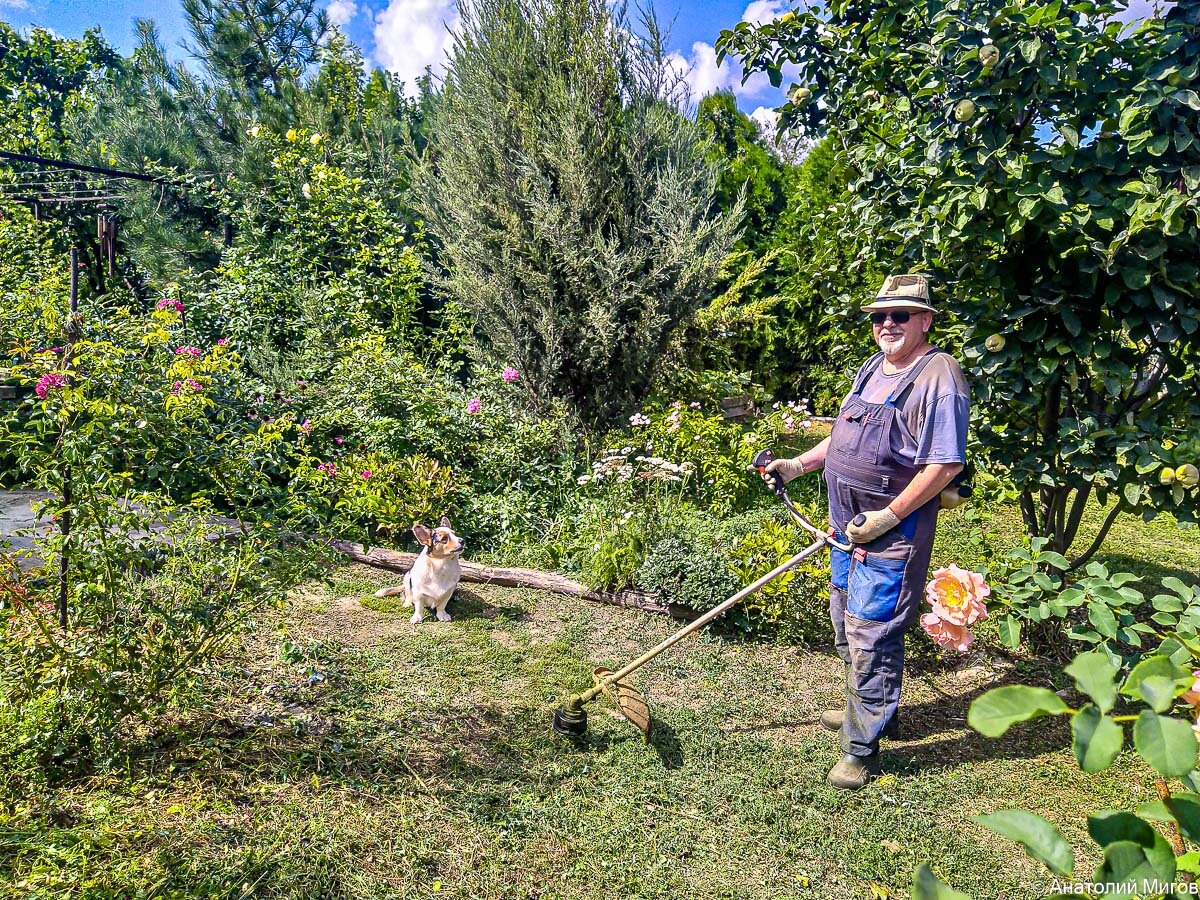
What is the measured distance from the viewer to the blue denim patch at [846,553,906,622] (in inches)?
114

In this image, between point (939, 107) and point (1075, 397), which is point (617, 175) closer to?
point (939, 107)

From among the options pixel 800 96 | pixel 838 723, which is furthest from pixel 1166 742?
pixel 800 96

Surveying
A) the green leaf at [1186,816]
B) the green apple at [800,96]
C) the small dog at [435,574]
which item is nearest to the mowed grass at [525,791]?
the small dog at [435,574]

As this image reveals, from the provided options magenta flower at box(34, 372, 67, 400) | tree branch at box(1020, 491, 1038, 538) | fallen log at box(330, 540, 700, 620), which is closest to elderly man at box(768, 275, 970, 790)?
tree branch at box(1020, 491, 1038, 538)

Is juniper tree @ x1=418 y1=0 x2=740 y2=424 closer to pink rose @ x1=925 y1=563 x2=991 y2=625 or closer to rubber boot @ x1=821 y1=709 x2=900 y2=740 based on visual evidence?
rubber boot @ x1=821 y1=709 x2=900 y2=740

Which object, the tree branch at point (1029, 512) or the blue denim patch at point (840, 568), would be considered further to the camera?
the tree branch at point (1029, 512)

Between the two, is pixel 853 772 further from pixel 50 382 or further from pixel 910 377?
pixel 50 382

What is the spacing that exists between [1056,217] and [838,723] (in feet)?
7.85

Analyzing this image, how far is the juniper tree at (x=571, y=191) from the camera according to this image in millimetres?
5871

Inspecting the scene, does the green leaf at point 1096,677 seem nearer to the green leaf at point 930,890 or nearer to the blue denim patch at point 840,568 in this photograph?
the green leaf at point 930,890

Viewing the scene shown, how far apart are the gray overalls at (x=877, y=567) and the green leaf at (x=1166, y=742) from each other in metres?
2.28

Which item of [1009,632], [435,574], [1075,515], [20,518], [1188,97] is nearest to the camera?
[1188,97]

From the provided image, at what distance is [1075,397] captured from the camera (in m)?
3.55

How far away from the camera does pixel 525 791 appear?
112 inches
